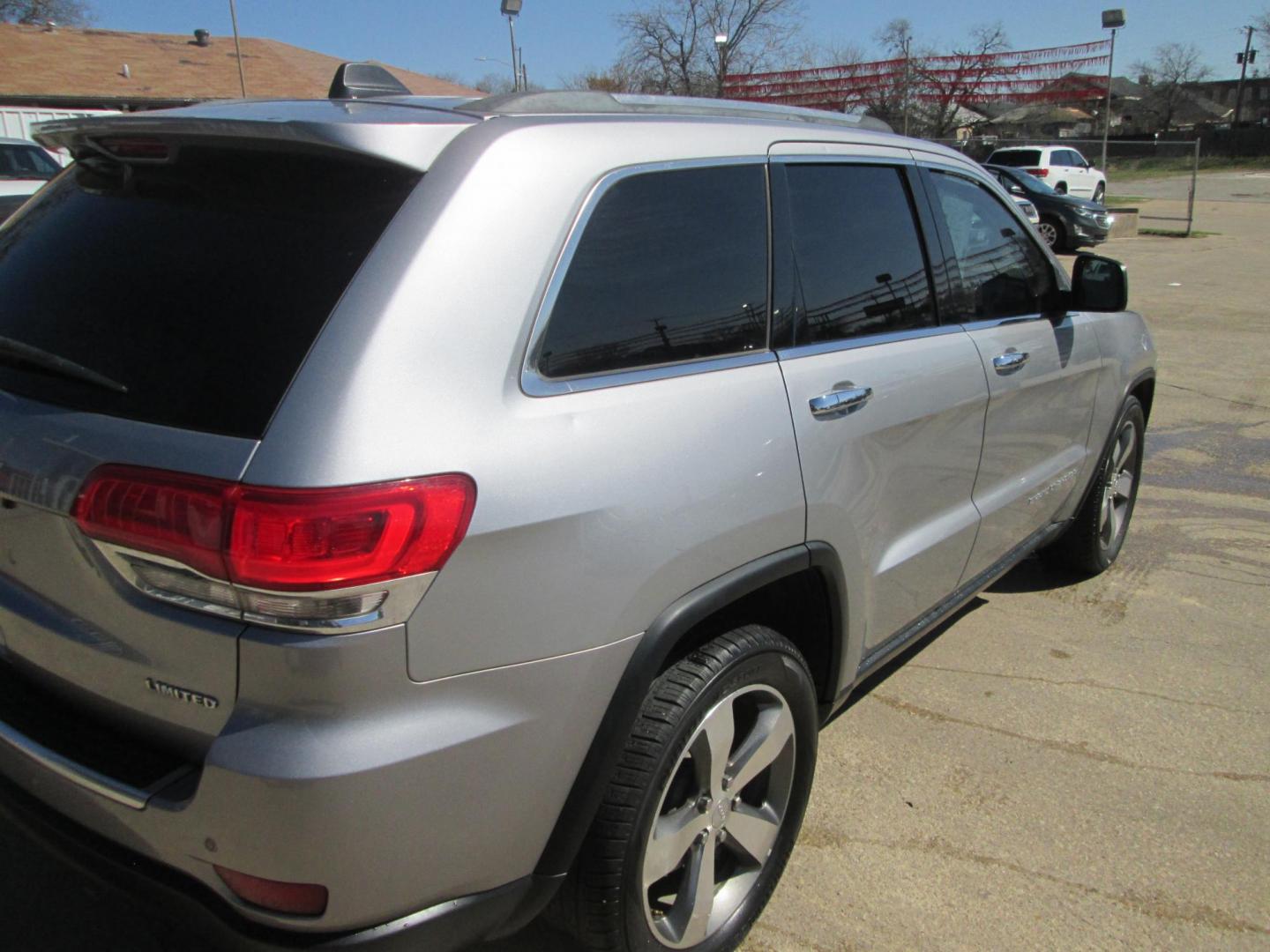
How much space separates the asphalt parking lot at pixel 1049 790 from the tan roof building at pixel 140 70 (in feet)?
97.9

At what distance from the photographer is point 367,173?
1850 millimetres

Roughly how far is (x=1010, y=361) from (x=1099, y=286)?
704 mm

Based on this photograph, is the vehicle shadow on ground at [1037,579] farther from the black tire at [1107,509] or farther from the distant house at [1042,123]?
the distant house at [1042,123]

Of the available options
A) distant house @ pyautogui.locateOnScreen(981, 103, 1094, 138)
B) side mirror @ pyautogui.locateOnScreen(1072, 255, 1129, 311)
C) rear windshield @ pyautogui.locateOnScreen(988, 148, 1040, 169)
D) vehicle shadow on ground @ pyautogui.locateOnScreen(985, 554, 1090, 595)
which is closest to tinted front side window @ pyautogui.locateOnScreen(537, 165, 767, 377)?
side mirror @ pyautogui.locateOnScreen(1072, 255, 1129, 311)

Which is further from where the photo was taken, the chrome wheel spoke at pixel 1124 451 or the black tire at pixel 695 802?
the chrome wheel spoke at pixel 1124 451

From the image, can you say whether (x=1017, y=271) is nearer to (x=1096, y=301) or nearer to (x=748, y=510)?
(x=1096, y=301)

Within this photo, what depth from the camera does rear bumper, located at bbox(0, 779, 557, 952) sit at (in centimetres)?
169

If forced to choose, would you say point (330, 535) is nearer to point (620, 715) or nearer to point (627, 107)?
point (620, 715)

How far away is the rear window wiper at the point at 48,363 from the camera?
1829 mm

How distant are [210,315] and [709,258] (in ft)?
3.40

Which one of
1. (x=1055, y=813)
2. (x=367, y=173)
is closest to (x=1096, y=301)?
(x=1055, y=813)

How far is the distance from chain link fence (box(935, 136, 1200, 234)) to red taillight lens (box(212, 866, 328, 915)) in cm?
1336

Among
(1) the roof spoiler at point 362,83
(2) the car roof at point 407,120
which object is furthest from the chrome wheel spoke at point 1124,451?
(1) the roof spoiler at point 362,83

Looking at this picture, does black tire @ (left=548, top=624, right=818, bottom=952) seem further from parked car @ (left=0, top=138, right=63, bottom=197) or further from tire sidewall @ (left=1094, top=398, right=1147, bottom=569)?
parked car @ (left=0, top=138, right=63, bottom=197)
